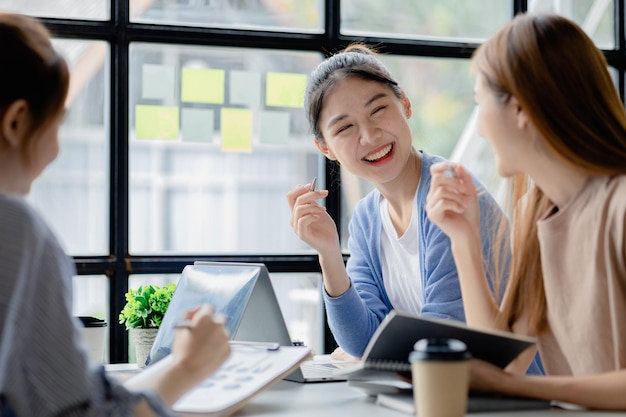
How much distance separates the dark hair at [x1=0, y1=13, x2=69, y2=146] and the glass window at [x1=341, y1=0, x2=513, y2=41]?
2.08m

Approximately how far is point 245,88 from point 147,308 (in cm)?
123

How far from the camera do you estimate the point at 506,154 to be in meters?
1.58

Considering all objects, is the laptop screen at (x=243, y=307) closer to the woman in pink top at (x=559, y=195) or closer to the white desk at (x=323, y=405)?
the white desk at (x=323, y=405)

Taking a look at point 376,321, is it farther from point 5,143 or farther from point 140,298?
point 5,143

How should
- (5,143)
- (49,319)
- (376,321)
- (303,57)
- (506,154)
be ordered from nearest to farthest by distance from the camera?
1. (49,319)
2. (5,143)
3. (506,154)
4. (376,321)
5. (303,57)

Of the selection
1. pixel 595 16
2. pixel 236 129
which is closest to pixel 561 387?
pixel 236 129

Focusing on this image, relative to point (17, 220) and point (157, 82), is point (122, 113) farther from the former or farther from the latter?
point (17, 220)

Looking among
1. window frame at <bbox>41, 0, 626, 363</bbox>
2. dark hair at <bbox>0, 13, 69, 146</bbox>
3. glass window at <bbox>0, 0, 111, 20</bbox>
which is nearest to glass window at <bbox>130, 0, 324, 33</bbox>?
window frame at <bbox>41, 0, 626, 363</bbox>

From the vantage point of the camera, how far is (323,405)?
Answer: 4.64ft

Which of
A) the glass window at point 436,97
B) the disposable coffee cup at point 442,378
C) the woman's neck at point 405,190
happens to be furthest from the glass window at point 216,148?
the disposable coffee cup at point 442,378

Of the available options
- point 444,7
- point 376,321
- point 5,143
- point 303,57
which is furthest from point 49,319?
point 444,7

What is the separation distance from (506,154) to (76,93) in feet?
5.82

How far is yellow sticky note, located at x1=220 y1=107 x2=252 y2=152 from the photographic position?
3002 mm

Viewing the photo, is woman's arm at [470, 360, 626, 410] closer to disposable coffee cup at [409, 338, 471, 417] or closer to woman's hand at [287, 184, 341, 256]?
disposable coffee cup at [409, 338, 471, 417]
